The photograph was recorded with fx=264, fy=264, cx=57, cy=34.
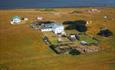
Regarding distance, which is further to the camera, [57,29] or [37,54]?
[57,29]

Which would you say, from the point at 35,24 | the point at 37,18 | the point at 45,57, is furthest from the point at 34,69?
the point at 37,18

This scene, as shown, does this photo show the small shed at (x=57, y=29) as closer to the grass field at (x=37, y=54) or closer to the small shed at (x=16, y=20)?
the grass field at (x=37, y=54)

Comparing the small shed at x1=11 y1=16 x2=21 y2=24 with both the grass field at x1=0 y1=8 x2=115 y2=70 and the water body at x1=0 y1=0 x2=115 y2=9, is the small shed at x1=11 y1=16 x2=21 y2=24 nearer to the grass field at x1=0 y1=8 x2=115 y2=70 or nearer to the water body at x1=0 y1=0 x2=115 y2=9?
the grass field at x1=0 y1=8 x2=115 y2=70

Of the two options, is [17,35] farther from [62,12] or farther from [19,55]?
[62,12]

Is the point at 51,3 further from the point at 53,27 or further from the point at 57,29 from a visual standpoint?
the point at 57,29

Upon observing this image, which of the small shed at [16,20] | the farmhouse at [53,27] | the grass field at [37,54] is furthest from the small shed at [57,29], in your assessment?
the small shed at [16,20]

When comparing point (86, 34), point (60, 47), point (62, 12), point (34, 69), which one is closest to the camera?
point (34, 69)

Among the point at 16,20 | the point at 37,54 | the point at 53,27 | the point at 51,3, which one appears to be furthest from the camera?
the point at 51,3

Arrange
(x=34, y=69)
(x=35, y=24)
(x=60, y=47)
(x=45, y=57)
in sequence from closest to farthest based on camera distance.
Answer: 1. (x=34, y=69)
2. (x=45, y=57)
3. (x=60, y=47)
4. (x=35, y=24)

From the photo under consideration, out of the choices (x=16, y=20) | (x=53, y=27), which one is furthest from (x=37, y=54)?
(x=16, y=20)
